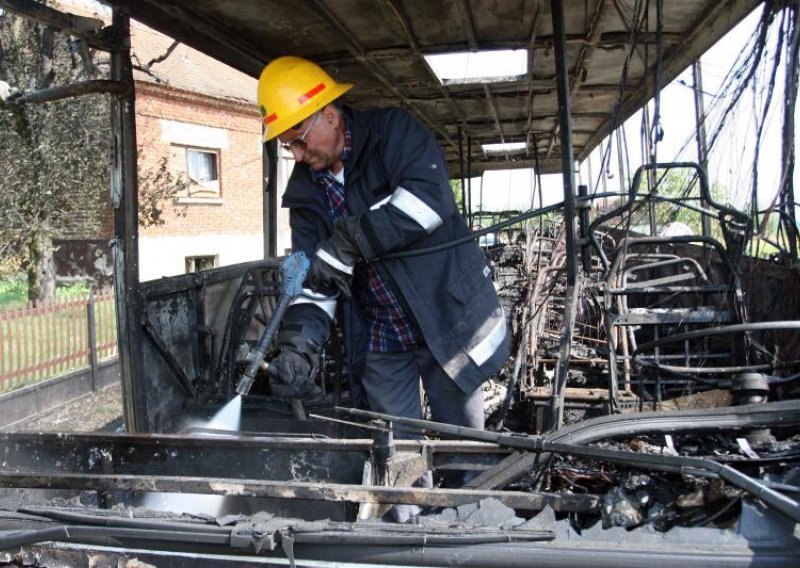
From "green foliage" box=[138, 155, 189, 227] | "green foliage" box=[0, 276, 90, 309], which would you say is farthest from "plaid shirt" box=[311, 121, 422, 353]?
"green foliage" box=[0, 276, 90, 309]

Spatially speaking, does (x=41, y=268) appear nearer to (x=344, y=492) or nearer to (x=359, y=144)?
(x=359, y=144)

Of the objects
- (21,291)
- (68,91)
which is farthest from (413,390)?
(21,291)

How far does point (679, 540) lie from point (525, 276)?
6.48m

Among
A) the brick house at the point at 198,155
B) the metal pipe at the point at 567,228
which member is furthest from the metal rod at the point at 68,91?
the brick house at the point at 198,155

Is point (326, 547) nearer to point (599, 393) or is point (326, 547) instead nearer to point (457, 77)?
point (599, 393)

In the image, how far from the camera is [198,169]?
730 inches

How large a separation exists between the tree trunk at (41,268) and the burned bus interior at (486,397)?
6.80 metres

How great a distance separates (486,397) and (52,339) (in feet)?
17.4

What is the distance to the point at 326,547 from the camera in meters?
1.54

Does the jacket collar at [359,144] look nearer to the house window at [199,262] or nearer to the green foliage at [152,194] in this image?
the green foliage at [152,194]

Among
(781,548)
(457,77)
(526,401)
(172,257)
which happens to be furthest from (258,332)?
(172,257)

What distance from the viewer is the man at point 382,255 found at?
9.16 feet

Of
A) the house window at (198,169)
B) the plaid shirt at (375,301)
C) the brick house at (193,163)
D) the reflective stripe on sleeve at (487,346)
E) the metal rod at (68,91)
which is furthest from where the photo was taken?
the house window at (198,169)

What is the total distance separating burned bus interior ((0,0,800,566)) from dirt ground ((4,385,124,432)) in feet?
8.37
